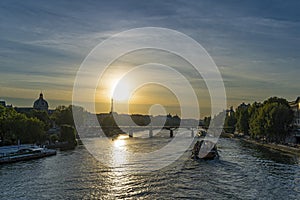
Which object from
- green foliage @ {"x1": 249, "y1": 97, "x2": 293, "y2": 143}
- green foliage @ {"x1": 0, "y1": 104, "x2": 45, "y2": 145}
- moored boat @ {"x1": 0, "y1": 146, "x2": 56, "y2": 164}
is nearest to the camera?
moored boat @ {"x1": 0, "y1": 146, "x2": 56, "y2": 164}

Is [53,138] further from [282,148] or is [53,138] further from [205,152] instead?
[282,148]

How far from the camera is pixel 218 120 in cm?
14212

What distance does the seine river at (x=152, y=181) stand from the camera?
22.9 m

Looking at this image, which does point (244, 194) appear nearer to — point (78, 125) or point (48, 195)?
point (48, 195)

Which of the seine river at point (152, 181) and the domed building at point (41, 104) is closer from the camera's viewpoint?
the seine river at point (152, 181)

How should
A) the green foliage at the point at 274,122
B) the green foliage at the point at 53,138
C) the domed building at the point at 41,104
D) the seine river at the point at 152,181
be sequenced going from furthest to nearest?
the domed building at the point at 41,104, the green foliage at the point at 53,138, the green foliage at the point at 274,122, the seine river at the point at 152,181

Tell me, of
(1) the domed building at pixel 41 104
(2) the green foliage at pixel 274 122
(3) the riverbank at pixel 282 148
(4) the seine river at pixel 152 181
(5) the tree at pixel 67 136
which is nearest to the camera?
(4) the seine river at pixel 152 181

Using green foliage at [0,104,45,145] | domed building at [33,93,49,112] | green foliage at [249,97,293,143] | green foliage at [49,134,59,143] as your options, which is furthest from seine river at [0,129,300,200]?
domed building at [33,93,49,112]

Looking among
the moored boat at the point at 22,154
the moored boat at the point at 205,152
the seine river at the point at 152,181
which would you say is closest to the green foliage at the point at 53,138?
the moored boat at the point at 22,154

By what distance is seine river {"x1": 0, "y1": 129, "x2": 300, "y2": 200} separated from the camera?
22.9 meters

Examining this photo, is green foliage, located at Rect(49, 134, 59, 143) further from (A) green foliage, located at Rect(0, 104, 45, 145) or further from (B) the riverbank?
(B) the riverbank

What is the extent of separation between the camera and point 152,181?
26703 millimetres

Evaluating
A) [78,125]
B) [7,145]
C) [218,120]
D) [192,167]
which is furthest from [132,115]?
[192,167]

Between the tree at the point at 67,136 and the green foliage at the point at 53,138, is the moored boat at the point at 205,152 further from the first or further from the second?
the green foliage at the point at 53,138
